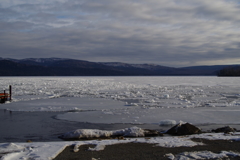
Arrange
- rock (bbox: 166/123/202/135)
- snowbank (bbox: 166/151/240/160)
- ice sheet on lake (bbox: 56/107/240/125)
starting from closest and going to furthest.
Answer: snowbank (bbox: 166/151/240/160) < rock (bbox: 166/123/202/135) < ice sheet on lake (bbox: 56/107/240/125)

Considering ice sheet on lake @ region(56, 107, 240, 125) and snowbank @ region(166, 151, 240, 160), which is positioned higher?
snowbank @ region(166, 151, 240, 160)

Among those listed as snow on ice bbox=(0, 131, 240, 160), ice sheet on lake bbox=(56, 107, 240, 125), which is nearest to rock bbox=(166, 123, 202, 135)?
snow on ice bbox=(0, 131, 240, 160)

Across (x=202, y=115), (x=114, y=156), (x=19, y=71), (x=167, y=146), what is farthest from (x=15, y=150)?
(x=19, y=71)

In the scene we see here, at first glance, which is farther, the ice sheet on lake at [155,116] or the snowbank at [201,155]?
the ice sheet on lake at [155,116]

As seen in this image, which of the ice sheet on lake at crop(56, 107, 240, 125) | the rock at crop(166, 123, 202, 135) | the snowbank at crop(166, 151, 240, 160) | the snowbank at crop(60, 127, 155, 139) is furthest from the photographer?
the ice sheet on lake at crop(56, 107, 240, 125)

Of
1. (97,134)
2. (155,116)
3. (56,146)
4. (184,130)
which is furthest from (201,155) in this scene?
(155,116)

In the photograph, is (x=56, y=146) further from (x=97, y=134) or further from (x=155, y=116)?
(x=155, y=116)

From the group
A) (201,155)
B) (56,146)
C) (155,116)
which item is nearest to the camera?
(201,155)

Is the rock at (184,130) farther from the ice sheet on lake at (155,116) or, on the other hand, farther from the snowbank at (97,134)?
the ice sheet on lake at (155,116)

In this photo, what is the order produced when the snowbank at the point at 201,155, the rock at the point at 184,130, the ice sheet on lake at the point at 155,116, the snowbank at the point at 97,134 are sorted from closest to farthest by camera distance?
the snowbank at the point at 201,155, the snowbank at the point at 97,134, the rock at the point at 184,130, the ice sheet on lake at the point at 155,116

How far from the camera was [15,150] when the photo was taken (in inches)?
207

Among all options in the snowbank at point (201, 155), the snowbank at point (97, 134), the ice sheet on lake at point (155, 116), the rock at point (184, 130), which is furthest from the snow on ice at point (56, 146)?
the ice sheet on lake at point (155, 116)

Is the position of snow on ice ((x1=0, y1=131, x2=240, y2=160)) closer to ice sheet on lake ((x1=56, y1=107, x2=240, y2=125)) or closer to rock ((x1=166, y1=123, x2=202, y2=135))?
rock ((x1=166, y1=123, x2=202, y2=135))

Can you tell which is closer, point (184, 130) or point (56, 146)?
point (56, 146)
